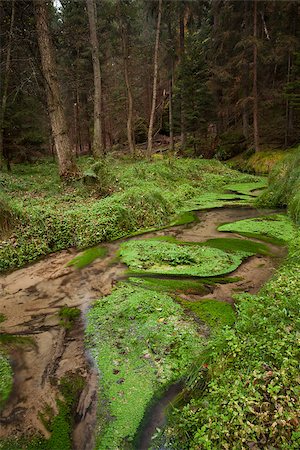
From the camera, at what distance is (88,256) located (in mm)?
6348

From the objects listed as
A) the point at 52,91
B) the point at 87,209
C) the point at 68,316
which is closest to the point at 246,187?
the point at 87,209

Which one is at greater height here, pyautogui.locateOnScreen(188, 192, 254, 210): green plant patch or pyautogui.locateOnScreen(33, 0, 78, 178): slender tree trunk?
pyautogui.locateOnScreen(33, 0, 78, 178): slender tree trunk

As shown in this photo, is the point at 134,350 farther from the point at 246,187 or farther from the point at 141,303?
the point at 246,187

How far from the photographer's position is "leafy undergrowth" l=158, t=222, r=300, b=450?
2244 mm

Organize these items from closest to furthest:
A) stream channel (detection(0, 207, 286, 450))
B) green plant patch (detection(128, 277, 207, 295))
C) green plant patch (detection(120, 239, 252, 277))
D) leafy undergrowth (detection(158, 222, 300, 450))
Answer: leafy undergrowth (detection(158, 222, 300, 450)) → stream channel (detection(0, 207, 286, 450)) → green plant patch (detection(128, 277, 207, 295)) → green plant patch (detection(120, 239, 252, 277))

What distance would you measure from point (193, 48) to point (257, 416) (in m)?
21.9

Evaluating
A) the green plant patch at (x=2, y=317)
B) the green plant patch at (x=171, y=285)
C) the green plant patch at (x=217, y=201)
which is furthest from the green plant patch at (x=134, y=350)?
A: the green plant patch at (x=217, y=201)

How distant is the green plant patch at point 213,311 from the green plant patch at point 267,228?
2.84m

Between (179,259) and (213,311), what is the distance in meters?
1.78

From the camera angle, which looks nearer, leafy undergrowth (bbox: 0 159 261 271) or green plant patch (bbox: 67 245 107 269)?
A: green plant patch (bbox: 67 245 107 269)

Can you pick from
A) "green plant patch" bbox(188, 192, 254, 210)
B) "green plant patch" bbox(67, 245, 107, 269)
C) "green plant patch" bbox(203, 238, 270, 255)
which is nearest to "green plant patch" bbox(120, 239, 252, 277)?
"green plant patch" bbox(203, 238, 270, 255)

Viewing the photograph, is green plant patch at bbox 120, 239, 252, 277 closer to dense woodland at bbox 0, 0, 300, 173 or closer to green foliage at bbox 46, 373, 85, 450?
green foliage at bbox 46, 373, 85, 450

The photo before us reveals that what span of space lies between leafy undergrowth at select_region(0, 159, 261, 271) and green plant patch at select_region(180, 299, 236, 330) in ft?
10.7

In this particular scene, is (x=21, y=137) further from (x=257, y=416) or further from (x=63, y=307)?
(x=257, y=416)
